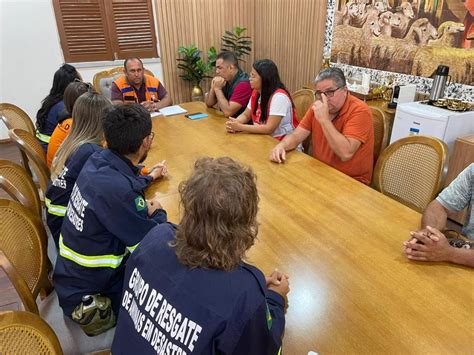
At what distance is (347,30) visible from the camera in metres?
3.89


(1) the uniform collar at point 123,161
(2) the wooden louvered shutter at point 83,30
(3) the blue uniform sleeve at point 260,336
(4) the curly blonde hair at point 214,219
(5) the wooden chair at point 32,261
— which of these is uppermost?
(2) the wooden louvered shutter at point 83,30

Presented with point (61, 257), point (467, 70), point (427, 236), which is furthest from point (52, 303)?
point (467, 70)

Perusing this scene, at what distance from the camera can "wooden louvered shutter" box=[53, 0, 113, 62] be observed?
4.33m

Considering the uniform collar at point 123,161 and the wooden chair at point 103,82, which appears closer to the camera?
the uniform collar at point 123,161

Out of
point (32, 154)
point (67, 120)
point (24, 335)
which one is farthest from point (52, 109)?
point (24, 335)

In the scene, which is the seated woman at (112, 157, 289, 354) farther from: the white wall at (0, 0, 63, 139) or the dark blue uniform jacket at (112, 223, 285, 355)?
the white wall at (0, 0, 63, 139)

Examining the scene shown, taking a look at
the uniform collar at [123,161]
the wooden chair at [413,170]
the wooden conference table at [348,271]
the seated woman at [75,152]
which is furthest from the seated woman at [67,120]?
the wooden chair at [413,170]

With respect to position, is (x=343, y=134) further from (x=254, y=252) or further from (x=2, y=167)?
(x=2, y=167)

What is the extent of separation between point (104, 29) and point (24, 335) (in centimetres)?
469

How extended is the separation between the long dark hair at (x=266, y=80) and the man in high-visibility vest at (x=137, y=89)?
109cm

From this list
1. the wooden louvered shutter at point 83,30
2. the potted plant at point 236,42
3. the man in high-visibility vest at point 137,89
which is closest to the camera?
the man in high-visibility vest at point 137,89

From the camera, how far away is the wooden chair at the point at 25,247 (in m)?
1.06

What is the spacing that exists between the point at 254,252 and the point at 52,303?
2.88ft

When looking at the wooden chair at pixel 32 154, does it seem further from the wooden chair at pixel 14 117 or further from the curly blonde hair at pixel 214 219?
the curly blonde hair at pixel 214 219
